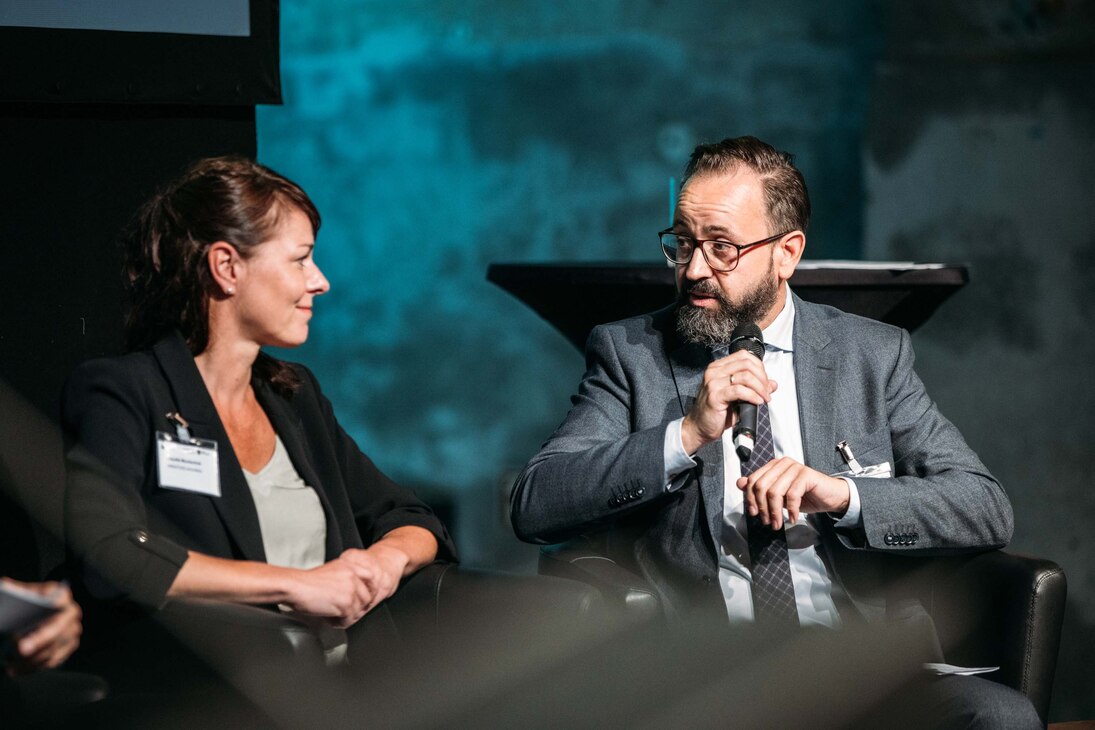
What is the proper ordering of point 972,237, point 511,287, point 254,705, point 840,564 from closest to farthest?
point 254,705 < point 840,564 < point 511,287 < point 972,237

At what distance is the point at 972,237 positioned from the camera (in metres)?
3.96

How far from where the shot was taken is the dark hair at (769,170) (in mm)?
2400

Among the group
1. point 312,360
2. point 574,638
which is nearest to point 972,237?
point 312,360

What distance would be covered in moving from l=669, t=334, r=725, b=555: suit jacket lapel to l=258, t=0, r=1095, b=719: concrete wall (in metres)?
1.86

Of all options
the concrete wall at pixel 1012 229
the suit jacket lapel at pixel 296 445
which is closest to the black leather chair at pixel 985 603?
the suit jacket lapel at pixel 296 445

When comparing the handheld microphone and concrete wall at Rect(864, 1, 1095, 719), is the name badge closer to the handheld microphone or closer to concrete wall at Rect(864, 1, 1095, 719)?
the handheld microphone

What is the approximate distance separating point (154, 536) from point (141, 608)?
0.11 meters

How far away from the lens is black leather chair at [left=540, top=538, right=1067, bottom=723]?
206 cm

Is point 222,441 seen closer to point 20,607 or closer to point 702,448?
point 20,607

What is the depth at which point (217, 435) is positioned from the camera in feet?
6.45

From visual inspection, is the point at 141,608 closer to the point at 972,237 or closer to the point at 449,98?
the point at 449,98

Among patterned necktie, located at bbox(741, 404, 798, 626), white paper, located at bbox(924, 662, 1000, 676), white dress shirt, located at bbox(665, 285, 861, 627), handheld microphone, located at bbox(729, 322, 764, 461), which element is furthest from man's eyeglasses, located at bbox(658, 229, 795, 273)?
white paper, located at bbox(924, 662, 1000, 676)

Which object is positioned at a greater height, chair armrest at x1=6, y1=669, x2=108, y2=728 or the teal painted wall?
the teal painted wall

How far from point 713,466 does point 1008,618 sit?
1.95 feet
